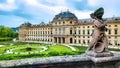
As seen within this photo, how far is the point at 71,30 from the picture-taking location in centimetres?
7250

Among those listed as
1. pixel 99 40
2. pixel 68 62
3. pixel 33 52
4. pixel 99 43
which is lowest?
pixel 33 52

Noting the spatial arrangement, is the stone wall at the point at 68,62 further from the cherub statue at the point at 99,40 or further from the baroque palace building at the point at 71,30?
the baroque palace building at the point at 71,30

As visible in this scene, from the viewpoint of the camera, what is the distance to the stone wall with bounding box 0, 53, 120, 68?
21.8 feet

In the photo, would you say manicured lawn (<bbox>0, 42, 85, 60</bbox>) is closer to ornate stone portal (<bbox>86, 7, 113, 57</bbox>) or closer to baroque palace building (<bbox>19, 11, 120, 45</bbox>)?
ornate stone portal (<bbox>86, 7, 113, 57</bbox>)

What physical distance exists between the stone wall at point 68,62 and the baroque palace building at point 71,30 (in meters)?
52.3

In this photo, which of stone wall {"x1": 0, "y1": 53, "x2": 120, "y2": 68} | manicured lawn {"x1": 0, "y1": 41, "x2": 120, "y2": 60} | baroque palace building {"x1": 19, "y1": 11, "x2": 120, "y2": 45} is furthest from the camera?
baroque palace building {"x1": 19, "y1": 11, "x2": 120, "y2": 45}

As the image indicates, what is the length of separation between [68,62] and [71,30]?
65.5 meters

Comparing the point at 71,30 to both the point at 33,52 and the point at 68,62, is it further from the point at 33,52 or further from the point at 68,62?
the point at 68,62

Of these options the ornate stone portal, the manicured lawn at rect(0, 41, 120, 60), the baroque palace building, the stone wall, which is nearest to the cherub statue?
the ornate stone portal

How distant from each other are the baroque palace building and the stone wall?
52340mm

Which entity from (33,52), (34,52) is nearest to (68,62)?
(34,52)

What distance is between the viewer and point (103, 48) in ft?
24.5

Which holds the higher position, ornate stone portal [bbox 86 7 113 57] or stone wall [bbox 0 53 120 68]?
ornate stone portal [bbox 86 7 113 57]

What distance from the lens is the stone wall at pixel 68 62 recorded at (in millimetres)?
6636
